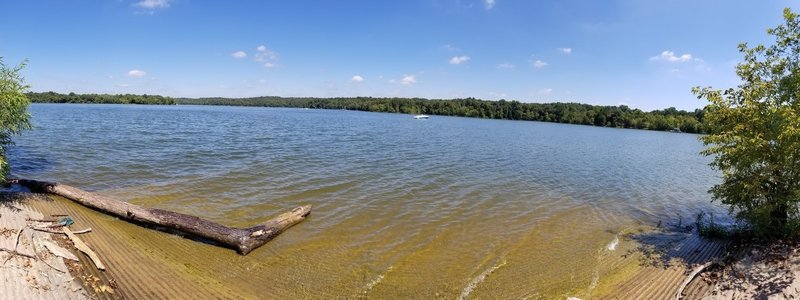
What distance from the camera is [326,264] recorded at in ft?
36.8

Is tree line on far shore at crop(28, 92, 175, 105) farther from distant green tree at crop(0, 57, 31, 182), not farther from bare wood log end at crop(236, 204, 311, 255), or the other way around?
bare wood log end at crop(236, 204, 311, 255)

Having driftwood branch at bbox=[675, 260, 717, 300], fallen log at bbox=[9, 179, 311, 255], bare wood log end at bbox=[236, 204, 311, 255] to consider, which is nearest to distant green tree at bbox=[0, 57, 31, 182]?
fallen log at bbox=[9, 179, 311, 255]

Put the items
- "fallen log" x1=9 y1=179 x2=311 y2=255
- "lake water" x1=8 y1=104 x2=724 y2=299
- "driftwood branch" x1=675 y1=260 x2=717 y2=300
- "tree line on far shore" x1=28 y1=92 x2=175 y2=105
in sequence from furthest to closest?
"tree line on far shore" x1=28 y1=92 x2=175 y2=105
"fallen log" x1=9 y1=179 x2=311 y2=255
"lake water" x1=8 y1=104 x2=724 y2=299
"driftwood branch" x1=675 y1=260 x2=717 y2=300

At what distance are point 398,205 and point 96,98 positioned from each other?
215501 mm

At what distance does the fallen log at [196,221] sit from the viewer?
11805 mm

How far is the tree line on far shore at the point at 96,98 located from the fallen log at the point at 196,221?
19763 centimetres

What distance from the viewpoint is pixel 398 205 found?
1759 centimetres

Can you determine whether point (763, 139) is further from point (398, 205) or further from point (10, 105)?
point (10, 105)

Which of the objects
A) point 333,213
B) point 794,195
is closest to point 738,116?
point 794,195

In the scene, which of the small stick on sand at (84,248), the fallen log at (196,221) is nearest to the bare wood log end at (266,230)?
the fallen log at (196,221)

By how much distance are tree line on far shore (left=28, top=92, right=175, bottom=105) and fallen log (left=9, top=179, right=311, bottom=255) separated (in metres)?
198

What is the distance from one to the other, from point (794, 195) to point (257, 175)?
23.0 metres

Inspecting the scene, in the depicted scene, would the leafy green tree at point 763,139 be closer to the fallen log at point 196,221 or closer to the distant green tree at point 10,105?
the fallen log at point 196,221

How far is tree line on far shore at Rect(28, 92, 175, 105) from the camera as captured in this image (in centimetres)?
16262
